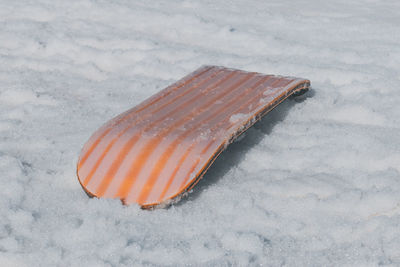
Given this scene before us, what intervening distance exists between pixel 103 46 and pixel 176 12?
791 millimetres

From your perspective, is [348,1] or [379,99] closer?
[379,99]

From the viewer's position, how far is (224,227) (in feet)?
5.97

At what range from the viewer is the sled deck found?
1979 mm

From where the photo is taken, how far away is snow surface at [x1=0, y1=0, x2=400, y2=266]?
173 centimetres

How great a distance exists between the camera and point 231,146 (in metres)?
2.40

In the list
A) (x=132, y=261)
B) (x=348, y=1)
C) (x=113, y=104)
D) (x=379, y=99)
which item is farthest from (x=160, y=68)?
(x=348, y=1)

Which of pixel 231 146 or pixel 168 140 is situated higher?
pixel 168 140

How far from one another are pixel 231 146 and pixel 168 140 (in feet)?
1.28

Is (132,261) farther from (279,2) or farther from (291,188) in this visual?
(279,2)

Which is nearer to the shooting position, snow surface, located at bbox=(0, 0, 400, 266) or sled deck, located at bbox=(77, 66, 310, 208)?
snow surface, located at bbox=(0, 0, 400, 266)

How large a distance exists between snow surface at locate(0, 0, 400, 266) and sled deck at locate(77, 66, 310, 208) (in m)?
0.08

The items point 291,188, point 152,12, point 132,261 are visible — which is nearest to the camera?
point 132,261

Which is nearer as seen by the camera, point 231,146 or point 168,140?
point 168,140

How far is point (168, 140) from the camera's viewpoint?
2.12 meters
